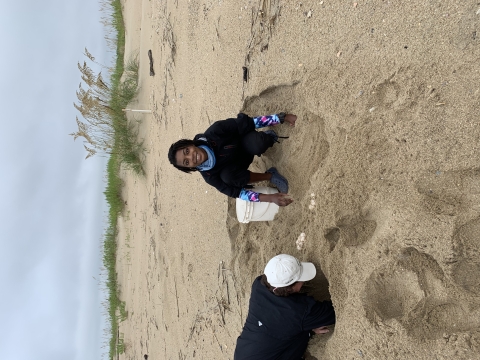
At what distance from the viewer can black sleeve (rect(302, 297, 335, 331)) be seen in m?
2.15

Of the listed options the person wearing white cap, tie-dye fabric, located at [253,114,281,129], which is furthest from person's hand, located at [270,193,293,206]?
tie-dye fabric, located at [253,114,281,129]

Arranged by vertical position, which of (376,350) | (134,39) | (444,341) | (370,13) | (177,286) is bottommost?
(177,286)

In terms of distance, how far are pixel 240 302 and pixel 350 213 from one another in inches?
58.2

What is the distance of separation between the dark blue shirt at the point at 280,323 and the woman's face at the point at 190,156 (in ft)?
2.93

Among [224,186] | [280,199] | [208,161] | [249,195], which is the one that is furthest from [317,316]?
[208,161]

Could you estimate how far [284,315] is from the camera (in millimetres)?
2193

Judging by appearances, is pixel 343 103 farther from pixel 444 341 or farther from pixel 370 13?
pixel 444 341

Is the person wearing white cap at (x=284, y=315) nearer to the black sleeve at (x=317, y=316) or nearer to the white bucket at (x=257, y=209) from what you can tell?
the black sleeve at (x=317, y=316)

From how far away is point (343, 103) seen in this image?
210cm

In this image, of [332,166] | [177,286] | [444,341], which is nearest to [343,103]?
[332,166]

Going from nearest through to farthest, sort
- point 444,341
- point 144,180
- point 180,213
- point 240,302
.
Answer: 1. point 444,341
2. point 240,302
3. point 180,213
4. point 144,180

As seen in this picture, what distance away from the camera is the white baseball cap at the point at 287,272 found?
2.21 metres

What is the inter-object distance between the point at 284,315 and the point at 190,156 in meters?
1.12

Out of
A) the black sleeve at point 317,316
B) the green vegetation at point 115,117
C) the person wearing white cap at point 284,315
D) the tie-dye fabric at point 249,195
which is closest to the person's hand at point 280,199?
the tie-dye fabric at point 249,195
